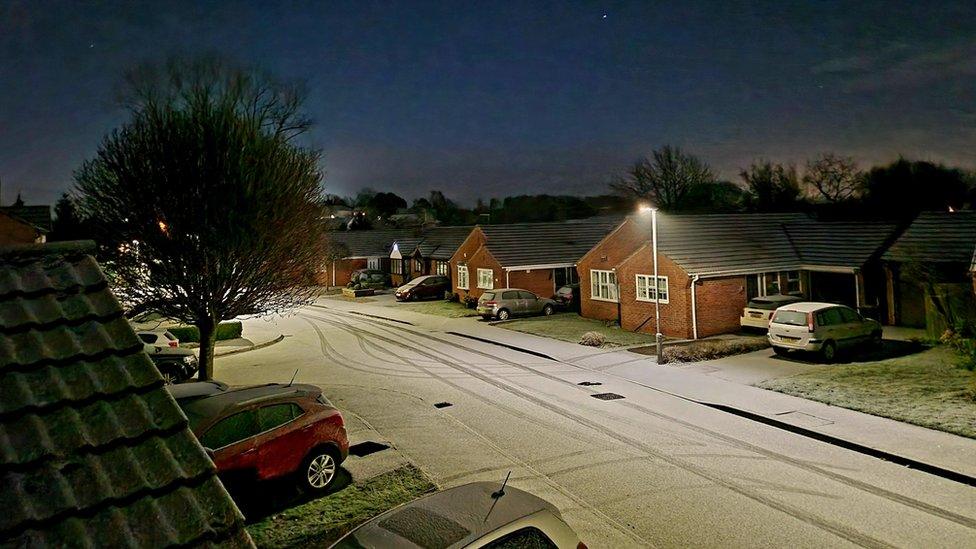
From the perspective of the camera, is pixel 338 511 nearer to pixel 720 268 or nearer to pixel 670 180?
pixel 720 268

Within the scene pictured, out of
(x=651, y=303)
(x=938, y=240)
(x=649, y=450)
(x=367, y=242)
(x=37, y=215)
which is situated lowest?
(x=649, y=450)

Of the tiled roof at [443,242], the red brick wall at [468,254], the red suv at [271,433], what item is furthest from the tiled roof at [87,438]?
the tiled roof at [443,242]

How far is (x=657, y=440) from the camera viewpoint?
38.9 feet

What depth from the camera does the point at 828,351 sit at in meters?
18.3

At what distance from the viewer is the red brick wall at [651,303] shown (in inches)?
917

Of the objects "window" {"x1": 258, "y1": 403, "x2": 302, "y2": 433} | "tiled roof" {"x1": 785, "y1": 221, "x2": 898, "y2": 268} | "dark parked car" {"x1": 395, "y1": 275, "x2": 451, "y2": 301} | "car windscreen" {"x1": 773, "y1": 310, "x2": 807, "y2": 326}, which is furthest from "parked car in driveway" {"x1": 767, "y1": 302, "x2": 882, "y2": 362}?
"dark parked car" {"x1": 395, "y1": 275, "x2": 451, "y2": 301}

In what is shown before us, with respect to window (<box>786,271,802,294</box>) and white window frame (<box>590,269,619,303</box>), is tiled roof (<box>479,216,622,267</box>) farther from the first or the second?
window (<box>786,271,802,294</box>)

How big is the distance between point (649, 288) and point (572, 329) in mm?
3990

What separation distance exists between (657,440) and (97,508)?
11082 millimetres

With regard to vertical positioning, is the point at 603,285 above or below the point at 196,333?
above

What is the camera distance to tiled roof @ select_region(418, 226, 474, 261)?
46281mm

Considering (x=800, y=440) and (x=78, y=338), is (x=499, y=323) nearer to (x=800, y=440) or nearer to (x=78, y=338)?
(x=800, y=440)

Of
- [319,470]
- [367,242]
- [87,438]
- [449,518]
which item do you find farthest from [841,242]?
[367,242]

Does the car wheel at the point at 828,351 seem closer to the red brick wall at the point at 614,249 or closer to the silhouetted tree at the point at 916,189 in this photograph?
the red brick wall at the point at 614,249
